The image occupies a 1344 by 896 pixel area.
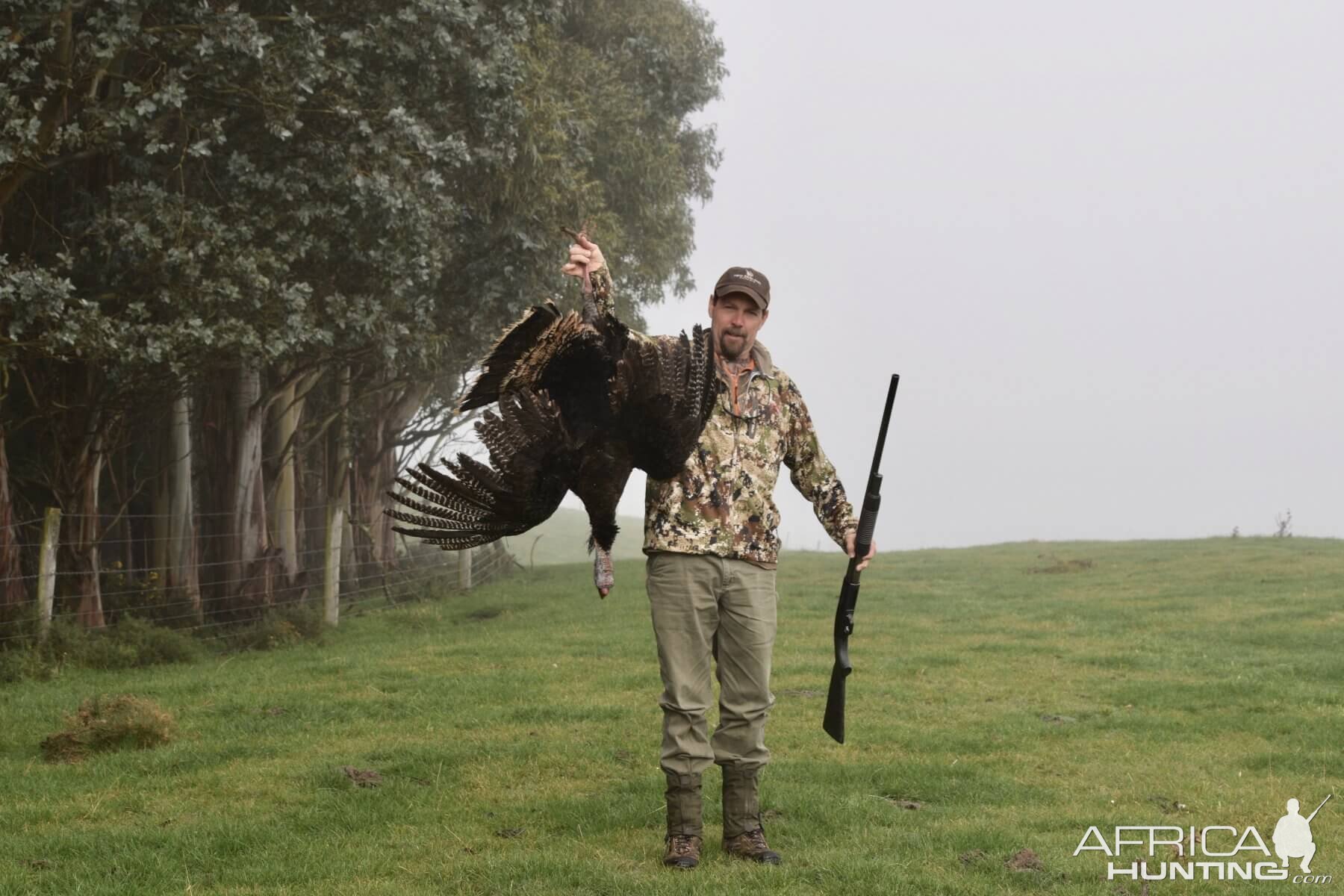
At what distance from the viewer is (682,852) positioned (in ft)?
19.6

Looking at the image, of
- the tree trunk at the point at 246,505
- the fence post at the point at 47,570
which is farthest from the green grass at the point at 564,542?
the fence post at the point at 47,570

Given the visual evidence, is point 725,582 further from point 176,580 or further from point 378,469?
point 378,469

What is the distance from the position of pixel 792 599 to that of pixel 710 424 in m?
13.2

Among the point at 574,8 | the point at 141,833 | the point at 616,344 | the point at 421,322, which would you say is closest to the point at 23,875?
the point at 141,833

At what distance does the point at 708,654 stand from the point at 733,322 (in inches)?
63.3

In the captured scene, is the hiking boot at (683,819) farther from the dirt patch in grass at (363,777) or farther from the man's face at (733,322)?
the dirt patch in grass at (363,777)

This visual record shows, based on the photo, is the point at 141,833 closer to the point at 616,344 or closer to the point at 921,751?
the point at 616,344

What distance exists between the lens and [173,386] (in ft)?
48.0

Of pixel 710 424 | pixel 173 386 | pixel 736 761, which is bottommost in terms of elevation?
pixel 736 761

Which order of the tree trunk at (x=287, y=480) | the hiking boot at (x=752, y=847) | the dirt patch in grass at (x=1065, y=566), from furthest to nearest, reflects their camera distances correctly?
the dirt patch in grass at (x=1065, y=566) < the tree trunk at (x=287, y=480) < the hiking boot at (x=752, y=847)

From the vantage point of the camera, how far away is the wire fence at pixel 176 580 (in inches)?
534

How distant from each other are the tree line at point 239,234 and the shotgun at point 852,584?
326 inches

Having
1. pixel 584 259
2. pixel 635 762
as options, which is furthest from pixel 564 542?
pixel 584 259

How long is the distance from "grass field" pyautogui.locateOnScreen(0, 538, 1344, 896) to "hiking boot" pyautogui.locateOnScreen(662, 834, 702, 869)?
0.09 metres
